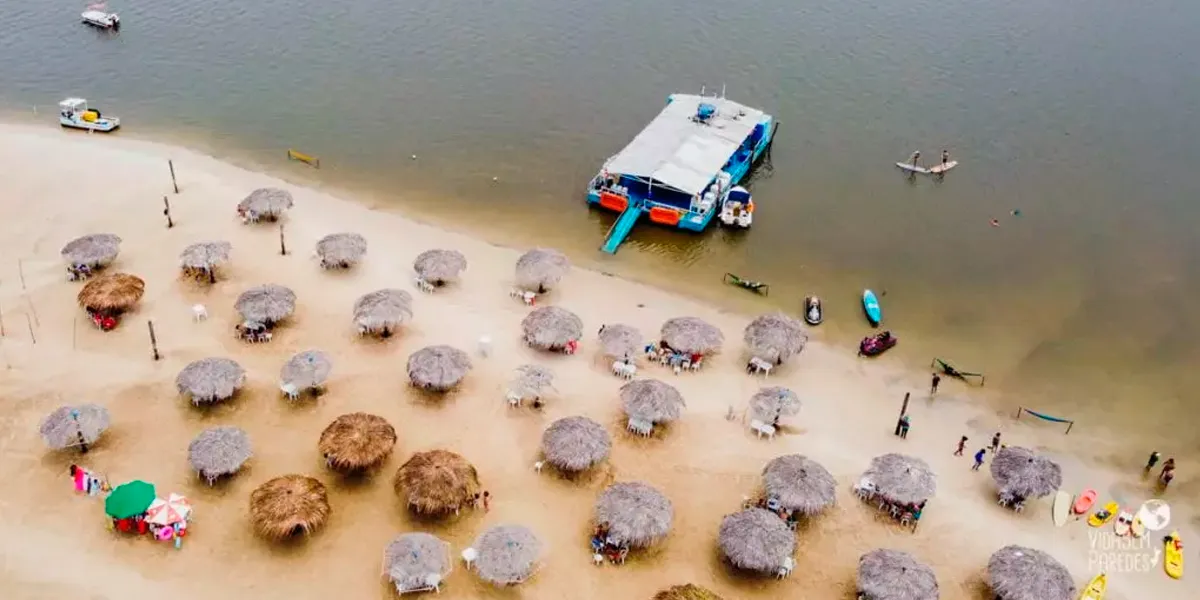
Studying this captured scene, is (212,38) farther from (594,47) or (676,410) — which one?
(676,410)

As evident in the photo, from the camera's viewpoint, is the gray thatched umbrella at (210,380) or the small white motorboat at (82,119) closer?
the gray thatched umbrella at (210,380)

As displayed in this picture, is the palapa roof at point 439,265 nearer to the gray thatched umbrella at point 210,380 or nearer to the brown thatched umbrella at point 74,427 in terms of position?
the gray thatched umbrella at point 210,380

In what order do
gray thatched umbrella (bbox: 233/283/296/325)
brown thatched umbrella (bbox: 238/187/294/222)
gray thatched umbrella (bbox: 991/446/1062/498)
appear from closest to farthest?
gray thatched umbrella (bbox: 991/446/1062/498)
gray thatched umbrella (bbox: 233/283/296/325)
brown thatched umbrella (bbox: 238/187/294/222)

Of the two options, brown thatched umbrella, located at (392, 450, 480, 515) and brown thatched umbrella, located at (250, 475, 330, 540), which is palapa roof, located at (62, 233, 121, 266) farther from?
brown thatched umbrella, located at (392, 450, 480, 515)

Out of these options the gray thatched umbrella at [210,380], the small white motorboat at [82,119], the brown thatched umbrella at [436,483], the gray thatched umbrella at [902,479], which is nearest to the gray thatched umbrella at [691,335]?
the gray thatched umbrella at [902,479]

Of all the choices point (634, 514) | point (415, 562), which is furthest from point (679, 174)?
point (415, 562)

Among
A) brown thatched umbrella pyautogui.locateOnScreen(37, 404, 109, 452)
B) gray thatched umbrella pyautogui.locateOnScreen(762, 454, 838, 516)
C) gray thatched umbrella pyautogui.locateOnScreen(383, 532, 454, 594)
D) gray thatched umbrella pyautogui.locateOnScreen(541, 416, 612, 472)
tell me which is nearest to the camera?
gray thatched umbrella pyautogui.locateOnScreen(383, 532, 454, 594)

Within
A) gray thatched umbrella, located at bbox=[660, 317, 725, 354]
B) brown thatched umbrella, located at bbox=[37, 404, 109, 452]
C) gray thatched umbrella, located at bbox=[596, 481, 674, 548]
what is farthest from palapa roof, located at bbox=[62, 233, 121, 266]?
gray thatched umbrella, located at bbox=[596, 481, 674, 548]

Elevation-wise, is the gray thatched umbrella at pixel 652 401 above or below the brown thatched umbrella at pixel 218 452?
above
